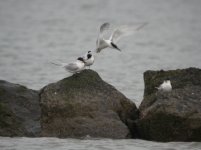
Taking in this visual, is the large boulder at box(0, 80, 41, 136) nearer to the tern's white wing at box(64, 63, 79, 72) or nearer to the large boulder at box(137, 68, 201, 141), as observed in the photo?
the tern's white wing at box(64, 63, 79, 72)

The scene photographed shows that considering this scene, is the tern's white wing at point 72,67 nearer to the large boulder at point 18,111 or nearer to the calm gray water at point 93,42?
the large boulder at point 18,111

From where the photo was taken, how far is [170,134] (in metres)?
11.9

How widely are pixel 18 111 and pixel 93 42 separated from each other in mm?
16792

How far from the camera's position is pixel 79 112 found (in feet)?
39.2

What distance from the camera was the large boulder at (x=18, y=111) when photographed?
11.9 m

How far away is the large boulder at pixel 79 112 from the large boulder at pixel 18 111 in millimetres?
176

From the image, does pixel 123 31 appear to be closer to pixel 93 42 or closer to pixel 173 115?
pixel 173 115

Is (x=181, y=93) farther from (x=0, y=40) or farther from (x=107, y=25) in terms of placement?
(x=0, y=40)

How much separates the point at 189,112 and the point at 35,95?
2.52 metres

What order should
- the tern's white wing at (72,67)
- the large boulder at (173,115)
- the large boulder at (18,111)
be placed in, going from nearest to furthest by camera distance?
the large boulder at (173,115)
the large boulder at (18,111)
the tern's white wing at (72,67)

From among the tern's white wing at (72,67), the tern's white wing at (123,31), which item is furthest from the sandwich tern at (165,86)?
the tern's white wing at (123,31)

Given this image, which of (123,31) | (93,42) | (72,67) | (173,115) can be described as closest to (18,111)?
(72,67)

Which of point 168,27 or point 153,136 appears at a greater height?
point 168,27

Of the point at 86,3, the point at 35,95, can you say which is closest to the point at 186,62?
the point at 35,95
